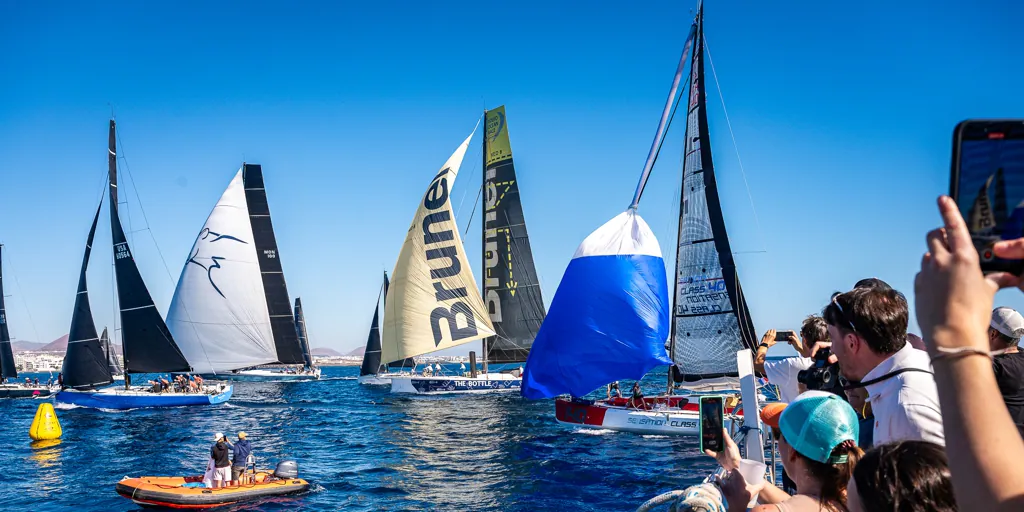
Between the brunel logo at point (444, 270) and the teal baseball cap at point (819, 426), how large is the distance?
1372 inches

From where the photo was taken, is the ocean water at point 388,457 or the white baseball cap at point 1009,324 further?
the ocean water at point 388,457

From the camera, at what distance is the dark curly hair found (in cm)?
194

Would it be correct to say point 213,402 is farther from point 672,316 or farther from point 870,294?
point 870,294

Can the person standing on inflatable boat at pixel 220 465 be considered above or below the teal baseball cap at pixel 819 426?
below

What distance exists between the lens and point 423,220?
3788cm

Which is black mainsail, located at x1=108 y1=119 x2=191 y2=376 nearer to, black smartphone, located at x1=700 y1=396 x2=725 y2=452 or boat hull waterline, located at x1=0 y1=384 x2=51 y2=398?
boat hull waterline, located at x1=0 y1=384 x2=51 y2=398

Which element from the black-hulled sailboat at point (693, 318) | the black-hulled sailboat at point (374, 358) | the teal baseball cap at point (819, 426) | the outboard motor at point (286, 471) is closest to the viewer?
the teal baseball cap at point (819, 426)

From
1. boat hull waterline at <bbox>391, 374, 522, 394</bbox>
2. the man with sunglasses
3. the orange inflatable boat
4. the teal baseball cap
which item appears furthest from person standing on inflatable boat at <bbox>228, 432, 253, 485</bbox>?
boat hull waterline at <bbox>391, 374, 522, 394</bbox>

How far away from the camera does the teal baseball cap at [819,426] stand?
9.55ft

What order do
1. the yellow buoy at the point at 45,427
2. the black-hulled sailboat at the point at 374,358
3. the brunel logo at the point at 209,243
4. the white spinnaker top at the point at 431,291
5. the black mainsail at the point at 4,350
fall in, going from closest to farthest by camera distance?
the yellow buoy at the point at 45,427, the white spinnaker top at the point at 431,291, the brunel logo at the point at 209,243, the black mainsail at the point at 4,350, the black-hulled sailboat at the point at 374,358

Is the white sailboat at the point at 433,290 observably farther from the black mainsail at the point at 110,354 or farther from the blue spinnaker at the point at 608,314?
the black mainsail at the point at 110,354

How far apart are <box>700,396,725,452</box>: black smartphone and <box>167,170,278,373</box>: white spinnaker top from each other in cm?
4571

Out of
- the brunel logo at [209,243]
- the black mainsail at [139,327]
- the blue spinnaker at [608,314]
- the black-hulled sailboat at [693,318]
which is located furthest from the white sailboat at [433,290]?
the blue spinnaker at [608,314]

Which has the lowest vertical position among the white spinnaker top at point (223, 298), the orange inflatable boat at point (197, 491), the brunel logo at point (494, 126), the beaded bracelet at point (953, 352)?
the orange inflatable boat at point (197, 491)
